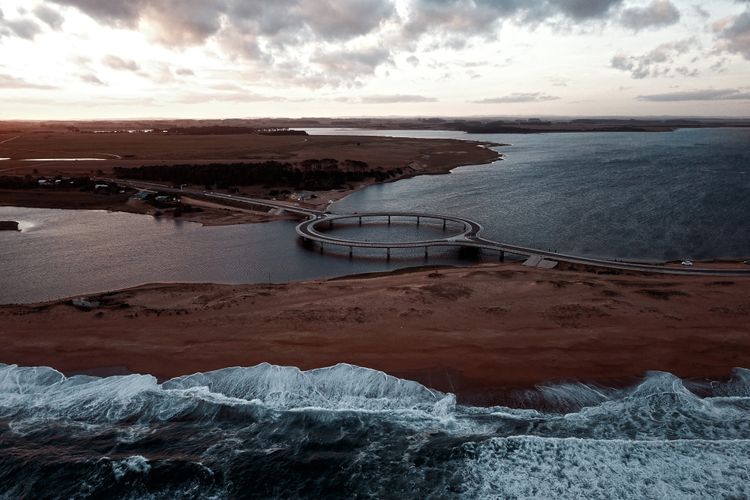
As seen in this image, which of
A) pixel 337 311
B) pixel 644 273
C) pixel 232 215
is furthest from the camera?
pixel 232 215

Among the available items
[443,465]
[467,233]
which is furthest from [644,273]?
[443,465]

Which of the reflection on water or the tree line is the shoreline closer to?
the tree line

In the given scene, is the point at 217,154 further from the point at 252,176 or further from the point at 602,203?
the point at 602,203

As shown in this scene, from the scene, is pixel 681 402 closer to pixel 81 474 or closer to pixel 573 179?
pixel 81 474

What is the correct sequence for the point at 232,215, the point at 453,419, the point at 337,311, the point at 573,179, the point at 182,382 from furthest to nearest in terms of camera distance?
1. the point at 573,179
2. the point at 232,215
3. the point at 337,311
4. the point at 182,382
5. the point at 453,419

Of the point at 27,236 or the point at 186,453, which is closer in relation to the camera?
the point at 186,453

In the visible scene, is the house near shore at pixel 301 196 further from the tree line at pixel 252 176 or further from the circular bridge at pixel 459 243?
the circular bridge at pixel 459 243

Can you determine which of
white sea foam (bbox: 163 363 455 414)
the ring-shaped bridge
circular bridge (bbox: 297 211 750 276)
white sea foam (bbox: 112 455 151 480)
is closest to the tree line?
the ring-shaped bridge
